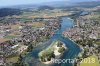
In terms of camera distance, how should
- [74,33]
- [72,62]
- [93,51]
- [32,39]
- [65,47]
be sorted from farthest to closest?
[74,33], [32,39], [65,47], [93,51], [72,62]

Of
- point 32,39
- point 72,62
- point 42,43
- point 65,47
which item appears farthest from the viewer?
point 32,39

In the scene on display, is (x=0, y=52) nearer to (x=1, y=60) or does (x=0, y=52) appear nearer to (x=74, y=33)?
(x=1, y=60)

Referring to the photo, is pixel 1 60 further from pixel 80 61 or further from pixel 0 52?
pixel 80 61

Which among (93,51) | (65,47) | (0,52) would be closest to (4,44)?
(0,52)

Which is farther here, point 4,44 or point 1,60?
point 4,44

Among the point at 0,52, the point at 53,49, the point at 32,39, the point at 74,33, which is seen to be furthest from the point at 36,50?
the point at 74,33

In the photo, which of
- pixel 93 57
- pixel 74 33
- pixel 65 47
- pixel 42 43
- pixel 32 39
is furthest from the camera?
pixel 74 33
